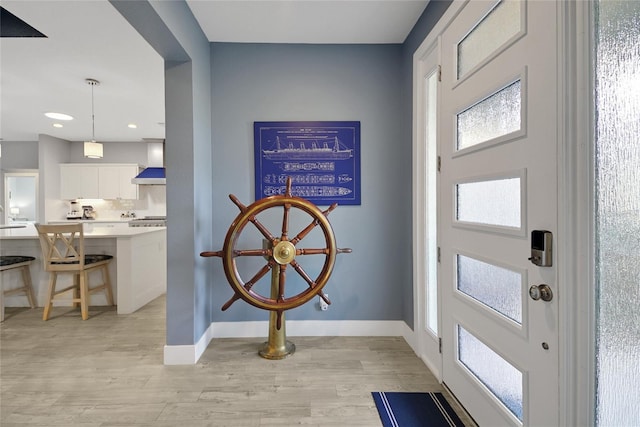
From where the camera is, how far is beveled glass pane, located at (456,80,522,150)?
1146mm

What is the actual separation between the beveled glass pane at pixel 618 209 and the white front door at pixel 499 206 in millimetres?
108

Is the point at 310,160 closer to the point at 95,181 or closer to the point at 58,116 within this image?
the point at 58,116

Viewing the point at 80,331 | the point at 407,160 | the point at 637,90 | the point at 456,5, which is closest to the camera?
the point at 637,90

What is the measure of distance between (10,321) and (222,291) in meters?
2.03

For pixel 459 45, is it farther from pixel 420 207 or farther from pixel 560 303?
pixel 560 303

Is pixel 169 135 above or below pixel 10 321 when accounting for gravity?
above

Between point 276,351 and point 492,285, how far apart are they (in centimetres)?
142

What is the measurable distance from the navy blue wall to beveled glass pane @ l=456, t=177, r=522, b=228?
79cm

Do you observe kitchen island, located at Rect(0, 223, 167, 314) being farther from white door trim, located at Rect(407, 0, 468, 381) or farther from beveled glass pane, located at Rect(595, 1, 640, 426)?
beveled glass pane, located at Rect(595, 1, 640, 426)

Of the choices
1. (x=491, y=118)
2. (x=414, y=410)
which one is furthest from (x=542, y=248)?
(x=414, y=410)

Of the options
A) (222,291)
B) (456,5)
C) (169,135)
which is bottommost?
(222,291)

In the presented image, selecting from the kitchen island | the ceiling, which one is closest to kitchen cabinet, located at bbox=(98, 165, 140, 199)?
the ceiling

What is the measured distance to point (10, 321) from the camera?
2.72m

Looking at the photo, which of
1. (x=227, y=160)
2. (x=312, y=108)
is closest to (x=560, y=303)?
(x=312, y=108)
